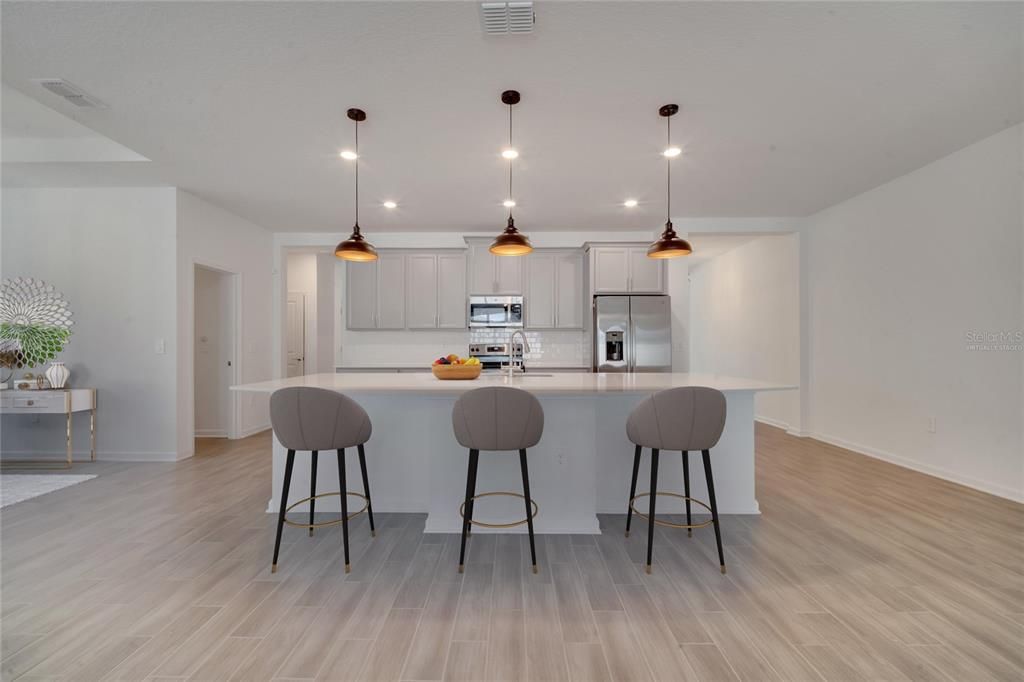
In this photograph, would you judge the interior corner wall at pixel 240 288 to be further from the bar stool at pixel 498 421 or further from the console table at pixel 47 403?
the bar stool at pixel 498 421

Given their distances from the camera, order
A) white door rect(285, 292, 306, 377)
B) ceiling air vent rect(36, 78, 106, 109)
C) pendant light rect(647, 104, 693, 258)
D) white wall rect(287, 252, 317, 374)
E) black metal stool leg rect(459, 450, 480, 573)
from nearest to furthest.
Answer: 1. black metal stool leg rect(459, 450, 480, 573)
2. ceiling air vent rect(36, 78, 106, 109)
3. pendant light rect(647, 104, 693, 258)
4. white door rect(285, 292, 306, 377)
5. white wall rect(287, 252, 317, 374)

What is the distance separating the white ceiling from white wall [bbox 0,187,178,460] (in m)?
0.45

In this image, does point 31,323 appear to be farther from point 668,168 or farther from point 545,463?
point 668,168

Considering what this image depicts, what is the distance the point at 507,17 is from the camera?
1991 mm

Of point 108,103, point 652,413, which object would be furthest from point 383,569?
point 108,103

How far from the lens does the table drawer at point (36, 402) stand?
12.5 ft

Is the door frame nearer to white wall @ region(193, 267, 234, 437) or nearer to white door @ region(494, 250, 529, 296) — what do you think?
white wall @ region(193, 267, 234, 437)

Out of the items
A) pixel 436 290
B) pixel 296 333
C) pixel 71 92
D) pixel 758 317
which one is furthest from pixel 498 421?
pixel 296 333

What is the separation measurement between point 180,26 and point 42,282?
3.77 meters

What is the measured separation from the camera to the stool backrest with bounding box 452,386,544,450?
6.91 feet

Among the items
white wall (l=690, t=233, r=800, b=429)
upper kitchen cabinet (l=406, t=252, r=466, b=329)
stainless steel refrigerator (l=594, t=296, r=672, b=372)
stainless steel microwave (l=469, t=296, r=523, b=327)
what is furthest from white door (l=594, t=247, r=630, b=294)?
white wall (l=690, t=233, r=800, b=429)

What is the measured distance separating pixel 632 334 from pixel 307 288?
17.7 ft

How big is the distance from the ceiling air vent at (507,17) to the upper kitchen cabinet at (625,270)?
3560 millimetres

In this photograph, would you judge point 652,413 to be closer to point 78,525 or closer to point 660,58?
A: point 660,58
